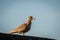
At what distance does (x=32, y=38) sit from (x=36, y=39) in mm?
31

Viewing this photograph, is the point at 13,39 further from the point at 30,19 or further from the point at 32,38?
the point at 30,19

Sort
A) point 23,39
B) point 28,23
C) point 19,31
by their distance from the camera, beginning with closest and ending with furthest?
1. point 23,39
2. point 19,31
3. point 28,23

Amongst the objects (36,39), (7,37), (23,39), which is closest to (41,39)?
(36,39)

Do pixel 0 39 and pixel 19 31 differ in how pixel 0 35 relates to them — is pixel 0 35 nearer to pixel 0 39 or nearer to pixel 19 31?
pixel 0 39

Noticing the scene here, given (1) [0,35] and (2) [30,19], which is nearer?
(1) [0,35]

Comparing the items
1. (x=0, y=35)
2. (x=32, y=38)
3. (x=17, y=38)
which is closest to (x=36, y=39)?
(x=32, y=38)

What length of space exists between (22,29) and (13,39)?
1.04 ft

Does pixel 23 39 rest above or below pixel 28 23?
below

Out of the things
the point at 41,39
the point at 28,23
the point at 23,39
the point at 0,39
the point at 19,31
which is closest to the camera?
the point at 0,39

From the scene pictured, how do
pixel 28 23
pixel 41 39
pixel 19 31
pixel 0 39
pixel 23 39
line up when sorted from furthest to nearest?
pixel 28 23, pixel 19 31, pixel 41 39, pixel 23 39, pixel 0 39

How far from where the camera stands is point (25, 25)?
98cm

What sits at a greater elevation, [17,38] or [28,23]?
[28,23]

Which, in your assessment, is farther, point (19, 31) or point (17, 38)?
Answer: point (19, 31)

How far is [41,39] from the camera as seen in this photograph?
791mm
